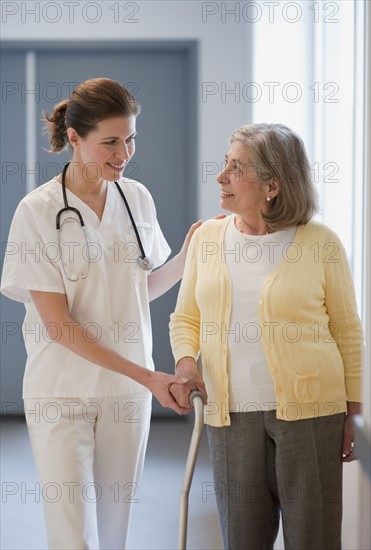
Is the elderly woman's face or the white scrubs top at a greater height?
the elderly woman's face

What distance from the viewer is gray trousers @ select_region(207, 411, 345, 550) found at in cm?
161

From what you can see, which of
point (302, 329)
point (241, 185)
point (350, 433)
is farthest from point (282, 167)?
point (350, 433)

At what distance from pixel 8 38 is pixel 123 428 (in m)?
2.50

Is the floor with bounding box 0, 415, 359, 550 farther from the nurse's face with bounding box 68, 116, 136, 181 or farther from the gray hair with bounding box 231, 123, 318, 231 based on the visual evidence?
the nurse's face with bounding box 68, 116, 136, 181

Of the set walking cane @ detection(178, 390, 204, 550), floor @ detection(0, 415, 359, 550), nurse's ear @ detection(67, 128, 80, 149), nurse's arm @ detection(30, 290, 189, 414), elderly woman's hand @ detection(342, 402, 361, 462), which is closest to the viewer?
walking cane @ detection(178, 390, 204, 550)

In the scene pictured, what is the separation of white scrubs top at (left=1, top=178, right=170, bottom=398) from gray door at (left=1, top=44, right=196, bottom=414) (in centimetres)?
205

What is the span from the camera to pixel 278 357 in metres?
1.61

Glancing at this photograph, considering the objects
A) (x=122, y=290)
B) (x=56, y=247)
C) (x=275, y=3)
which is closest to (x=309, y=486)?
(x=122, y=290)

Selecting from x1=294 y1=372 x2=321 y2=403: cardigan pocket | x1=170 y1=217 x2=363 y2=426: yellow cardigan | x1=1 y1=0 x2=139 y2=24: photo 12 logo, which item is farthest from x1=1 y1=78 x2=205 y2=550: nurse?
x1=1 y1=0 x2=139 y2=24: photo 12 logo

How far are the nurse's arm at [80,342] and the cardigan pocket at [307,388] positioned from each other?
30cm

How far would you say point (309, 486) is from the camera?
1.62 metres

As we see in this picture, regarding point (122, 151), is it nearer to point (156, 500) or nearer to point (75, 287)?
point (75, 287)

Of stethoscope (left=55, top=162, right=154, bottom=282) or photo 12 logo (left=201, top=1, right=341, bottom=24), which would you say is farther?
photo 12 logo (left=201, top=1, right=341, bottom=24)

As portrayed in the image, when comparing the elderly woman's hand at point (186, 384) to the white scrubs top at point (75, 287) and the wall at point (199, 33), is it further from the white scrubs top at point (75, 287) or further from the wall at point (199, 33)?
the wall at point (199, 33)
